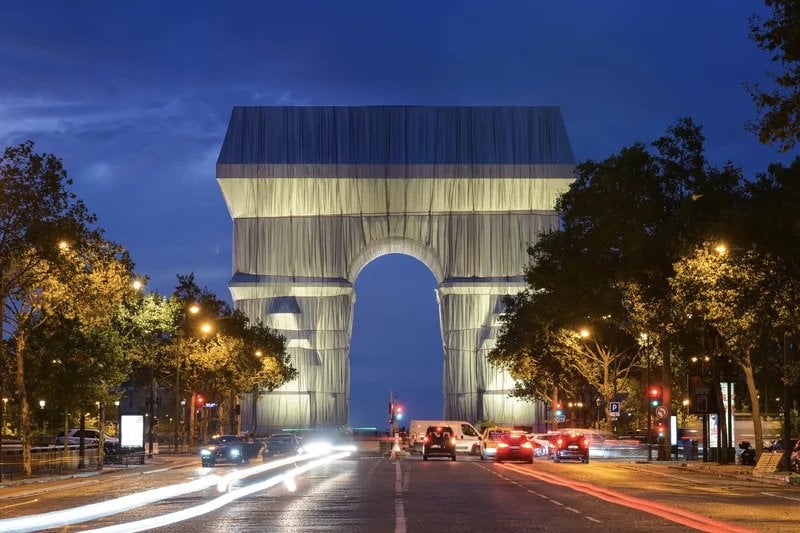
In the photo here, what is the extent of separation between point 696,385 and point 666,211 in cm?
1018

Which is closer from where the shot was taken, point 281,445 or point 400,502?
point 400,502

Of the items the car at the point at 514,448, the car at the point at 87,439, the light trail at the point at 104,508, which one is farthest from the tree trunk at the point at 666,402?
the car at the point at 87,439

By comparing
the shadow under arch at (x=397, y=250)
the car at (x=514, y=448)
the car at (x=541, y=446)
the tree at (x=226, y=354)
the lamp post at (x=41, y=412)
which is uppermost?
the shadow under arch at (x=397, y=250)

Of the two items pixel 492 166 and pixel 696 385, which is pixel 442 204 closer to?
pixel 492 166

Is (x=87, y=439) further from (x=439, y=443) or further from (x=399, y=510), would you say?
(x=399, y=510)

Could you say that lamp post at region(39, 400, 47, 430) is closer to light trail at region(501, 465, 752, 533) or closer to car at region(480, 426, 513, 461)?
car at region(480, 426, 513, 461)

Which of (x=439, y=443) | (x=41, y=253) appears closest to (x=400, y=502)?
(x=41, y=253)

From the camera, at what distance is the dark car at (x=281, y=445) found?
88.6m

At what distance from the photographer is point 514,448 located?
66.8 meters

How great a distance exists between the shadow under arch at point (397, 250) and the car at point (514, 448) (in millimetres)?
67859

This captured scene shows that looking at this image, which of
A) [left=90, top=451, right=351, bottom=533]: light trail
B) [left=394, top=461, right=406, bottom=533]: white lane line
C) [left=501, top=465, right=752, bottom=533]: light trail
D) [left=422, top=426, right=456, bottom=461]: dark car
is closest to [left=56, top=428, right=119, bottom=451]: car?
[left=422, top=426, right=456, bottom=461]: dark car

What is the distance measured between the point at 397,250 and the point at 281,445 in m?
59.7

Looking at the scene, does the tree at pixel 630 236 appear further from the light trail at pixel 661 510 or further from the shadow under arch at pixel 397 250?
the shadow under arch at pixel 397 250

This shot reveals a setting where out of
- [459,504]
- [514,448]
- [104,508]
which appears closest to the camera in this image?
[104,508]
